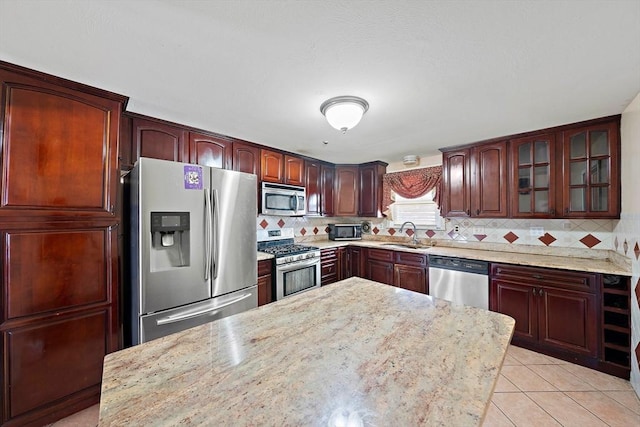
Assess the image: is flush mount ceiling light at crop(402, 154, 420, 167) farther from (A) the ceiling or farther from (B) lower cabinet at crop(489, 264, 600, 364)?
(B) lower cabinet at crop(489, 264, 600, 364)

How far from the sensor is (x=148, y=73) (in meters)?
1.58

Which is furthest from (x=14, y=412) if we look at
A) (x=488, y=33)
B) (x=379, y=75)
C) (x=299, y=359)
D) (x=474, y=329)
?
(x=488, y=33)

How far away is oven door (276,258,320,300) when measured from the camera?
2.92m

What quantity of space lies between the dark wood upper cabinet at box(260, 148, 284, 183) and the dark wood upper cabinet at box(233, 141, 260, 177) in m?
0.07

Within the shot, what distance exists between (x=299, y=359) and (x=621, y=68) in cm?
242

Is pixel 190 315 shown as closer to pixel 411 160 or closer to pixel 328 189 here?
pixel 328 189

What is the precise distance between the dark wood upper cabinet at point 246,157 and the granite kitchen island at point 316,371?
210 centimetres

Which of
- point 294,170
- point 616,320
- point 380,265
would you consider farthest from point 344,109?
point 616,320

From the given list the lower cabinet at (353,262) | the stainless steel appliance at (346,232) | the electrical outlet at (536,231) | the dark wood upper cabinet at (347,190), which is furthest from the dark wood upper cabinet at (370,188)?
the electrical outlet at (536,231)

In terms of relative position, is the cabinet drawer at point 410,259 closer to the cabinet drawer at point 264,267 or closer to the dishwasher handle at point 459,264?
the dishwasher handle at point 459,264

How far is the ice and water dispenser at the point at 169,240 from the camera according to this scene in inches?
73.4

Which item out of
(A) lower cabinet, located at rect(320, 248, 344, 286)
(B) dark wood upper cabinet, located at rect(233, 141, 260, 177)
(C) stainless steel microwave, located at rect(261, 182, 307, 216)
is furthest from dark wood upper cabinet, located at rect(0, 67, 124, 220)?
(A) lower cabinet, located at rect(320, 248, 344, 286)

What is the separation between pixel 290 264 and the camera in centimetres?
303

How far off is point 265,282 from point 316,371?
7.01 feet
